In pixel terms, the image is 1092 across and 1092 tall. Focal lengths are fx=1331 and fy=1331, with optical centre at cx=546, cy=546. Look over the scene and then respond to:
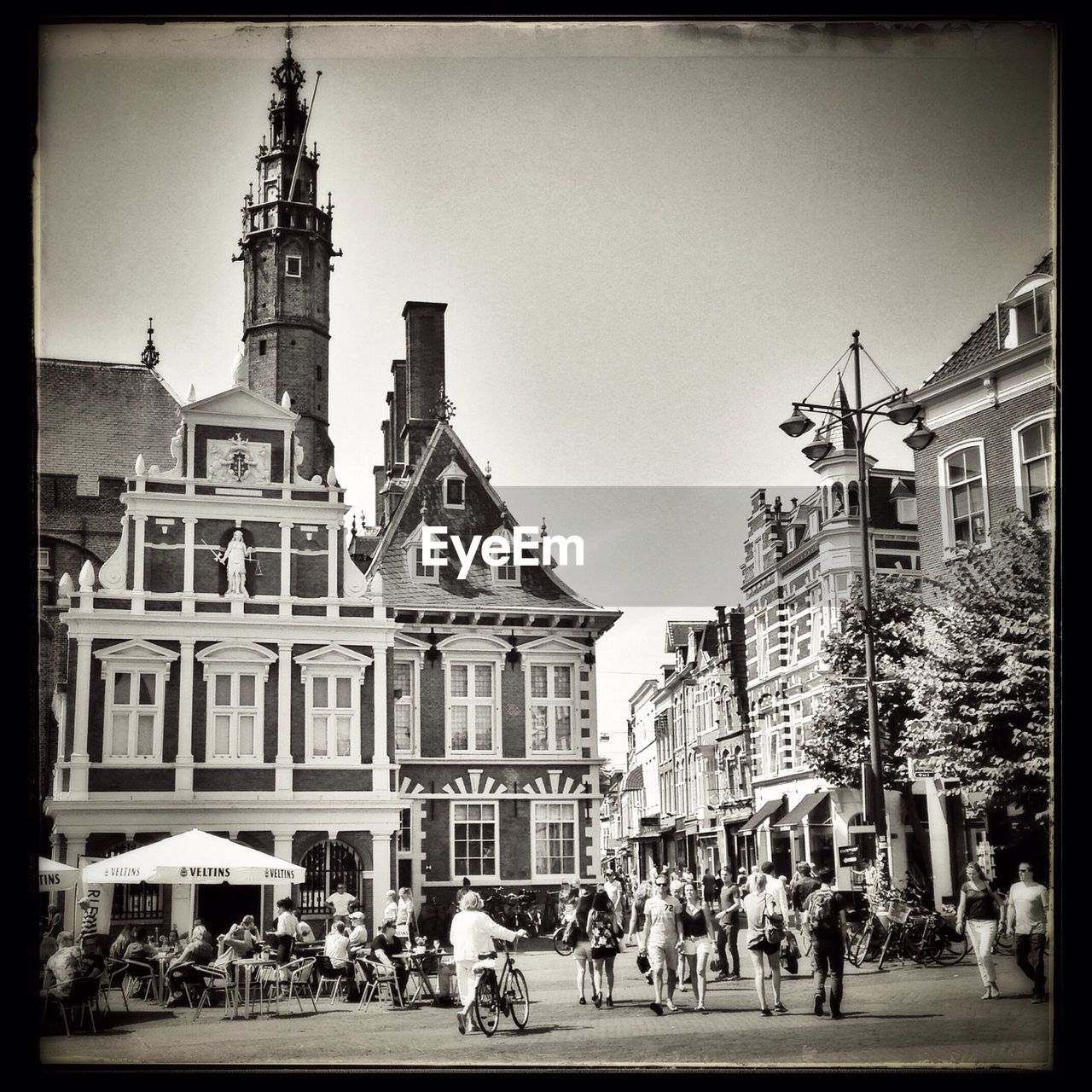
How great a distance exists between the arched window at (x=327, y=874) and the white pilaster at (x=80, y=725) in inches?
69.0

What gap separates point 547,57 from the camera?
9562mm

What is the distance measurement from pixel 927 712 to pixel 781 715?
3.87 feet

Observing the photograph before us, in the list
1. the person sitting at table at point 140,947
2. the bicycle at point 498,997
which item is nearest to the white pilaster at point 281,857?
the person sitting at table at point 140,947

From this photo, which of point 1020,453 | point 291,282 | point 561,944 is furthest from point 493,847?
point 1020,453

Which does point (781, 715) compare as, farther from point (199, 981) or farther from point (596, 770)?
point (199, 981)

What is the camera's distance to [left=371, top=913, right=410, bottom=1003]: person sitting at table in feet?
31.3

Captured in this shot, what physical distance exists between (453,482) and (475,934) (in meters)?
3.41

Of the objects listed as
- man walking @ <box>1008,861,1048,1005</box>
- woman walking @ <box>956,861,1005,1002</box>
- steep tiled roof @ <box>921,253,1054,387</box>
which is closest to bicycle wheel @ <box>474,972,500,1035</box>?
woman walking @ <box>956,861,1005,1002</box>

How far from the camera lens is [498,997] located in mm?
8828

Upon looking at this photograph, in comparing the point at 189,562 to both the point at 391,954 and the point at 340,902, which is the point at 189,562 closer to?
the point at 340,902

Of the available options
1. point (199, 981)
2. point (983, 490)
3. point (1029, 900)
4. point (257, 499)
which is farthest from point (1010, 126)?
point (199, 981)

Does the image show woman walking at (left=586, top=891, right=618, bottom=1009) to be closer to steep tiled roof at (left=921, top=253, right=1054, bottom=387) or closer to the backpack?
the backpack
